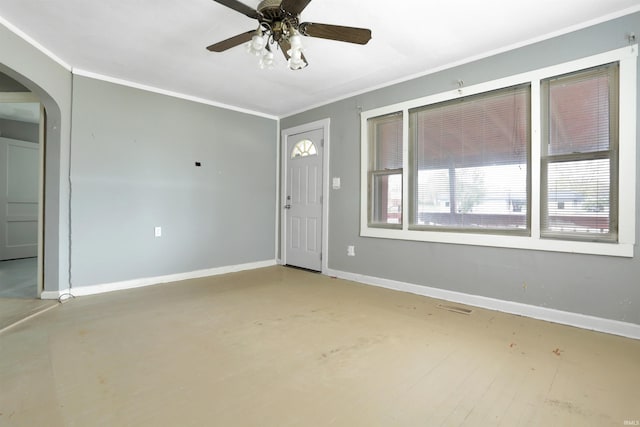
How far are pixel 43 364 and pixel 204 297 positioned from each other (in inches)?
59.2

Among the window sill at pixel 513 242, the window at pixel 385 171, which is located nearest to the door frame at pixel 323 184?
the window at pixel 385 171

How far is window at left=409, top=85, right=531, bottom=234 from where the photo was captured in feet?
9.41

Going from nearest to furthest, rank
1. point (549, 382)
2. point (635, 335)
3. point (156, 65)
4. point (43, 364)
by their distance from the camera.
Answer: point (549, 382), point (43, 364), point (635, 335), point (156, 65)

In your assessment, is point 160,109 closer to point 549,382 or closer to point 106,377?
point 106,377

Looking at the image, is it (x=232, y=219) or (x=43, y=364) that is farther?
(x=232, y=219)

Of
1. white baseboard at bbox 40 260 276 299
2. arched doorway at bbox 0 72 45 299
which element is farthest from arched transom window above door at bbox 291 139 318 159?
arched doorway at bbox 0 72 45 299

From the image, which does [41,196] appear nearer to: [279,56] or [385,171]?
[279,56]

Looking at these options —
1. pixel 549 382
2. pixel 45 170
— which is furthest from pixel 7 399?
pixel 549 382

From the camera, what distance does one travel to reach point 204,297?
331cm

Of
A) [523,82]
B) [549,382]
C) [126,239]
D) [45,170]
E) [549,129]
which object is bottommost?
[549,382]

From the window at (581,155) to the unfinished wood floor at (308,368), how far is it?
2.89 ft

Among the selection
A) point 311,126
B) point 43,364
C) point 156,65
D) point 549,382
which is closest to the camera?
point 549,382

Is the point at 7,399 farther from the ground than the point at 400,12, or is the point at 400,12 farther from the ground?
the point at 400,12

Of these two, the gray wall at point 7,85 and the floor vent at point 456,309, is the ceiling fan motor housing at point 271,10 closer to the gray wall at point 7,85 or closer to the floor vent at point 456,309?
the floor vent at point 456,309
